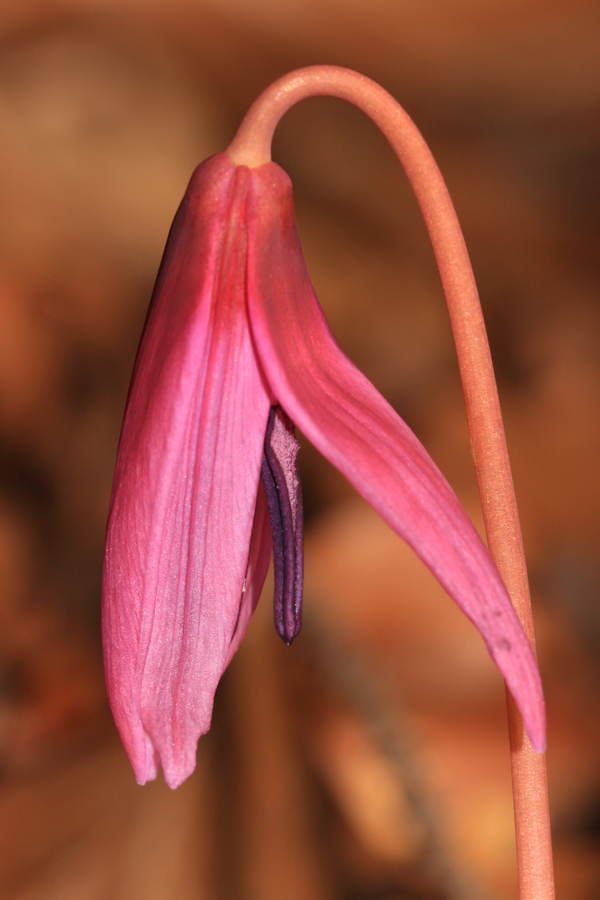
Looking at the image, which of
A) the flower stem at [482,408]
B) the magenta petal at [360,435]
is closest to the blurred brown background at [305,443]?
the flower stem at [482,408]

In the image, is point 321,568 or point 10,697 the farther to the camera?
point 321,568

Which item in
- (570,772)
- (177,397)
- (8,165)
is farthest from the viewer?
(8,165)

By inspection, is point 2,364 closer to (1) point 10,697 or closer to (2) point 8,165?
(2) point 8,165

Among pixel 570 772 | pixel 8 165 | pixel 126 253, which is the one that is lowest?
pixel 570 772

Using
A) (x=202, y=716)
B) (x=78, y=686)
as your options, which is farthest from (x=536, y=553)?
(x=202, y=716)

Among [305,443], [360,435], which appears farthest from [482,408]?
[305,443]

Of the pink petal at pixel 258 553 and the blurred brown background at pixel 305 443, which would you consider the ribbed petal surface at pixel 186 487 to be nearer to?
the pink petal at pixel 258 553

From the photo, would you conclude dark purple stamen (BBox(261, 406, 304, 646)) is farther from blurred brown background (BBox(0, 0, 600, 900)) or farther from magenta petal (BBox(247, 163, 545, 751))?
blurred brown background (BBox(0, 0, 600, 900))

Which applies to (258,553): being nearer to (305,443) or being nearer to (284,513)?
(284,513)
